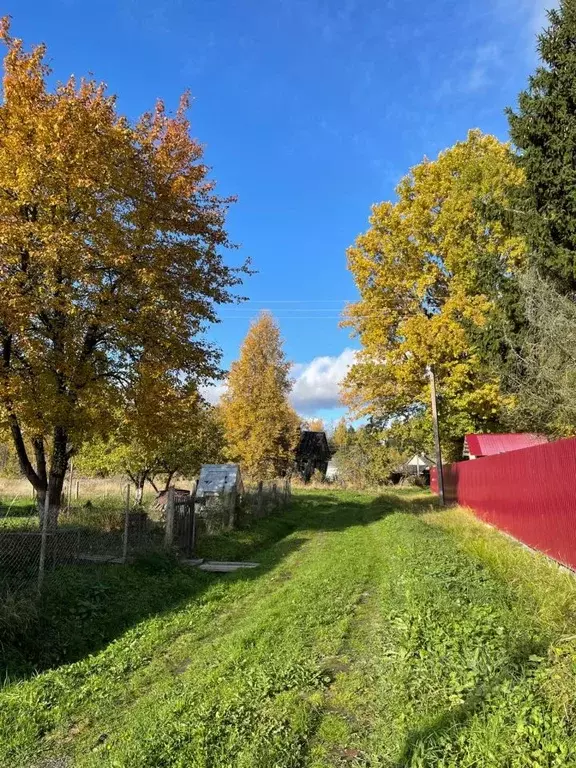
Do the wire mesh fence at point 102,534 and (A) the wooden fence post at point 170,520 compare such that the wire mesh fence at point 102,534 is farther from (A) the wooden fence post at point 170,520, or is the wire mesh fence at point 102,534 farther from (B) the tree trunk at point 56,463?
(B) the tree trunk at point 56,463

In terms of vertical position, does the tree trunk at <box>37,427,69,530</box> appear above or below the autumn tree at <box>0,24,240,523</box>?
below

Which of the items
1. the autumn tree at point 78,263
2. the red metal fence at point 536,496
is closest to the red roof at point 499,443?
the red metal fence at point 536,496

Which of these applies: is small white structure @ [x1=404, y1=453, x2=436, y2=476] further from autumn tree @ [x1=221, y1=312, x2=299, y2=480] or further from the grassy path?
the grassy path

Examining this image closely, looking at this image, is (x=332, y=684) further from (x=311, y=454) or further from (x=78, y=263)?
(x=311, y=454)

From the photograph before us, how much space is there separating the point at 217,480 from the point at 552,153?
16000mm

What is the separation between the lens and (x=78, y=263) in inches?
464

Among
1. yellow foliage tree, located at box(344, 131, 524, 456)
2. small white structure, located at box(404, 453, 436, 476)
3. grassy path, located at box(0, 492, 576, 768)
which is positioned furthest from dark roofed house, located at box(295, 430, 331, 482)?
grassy path, located at box(0, 492, 576, 768)

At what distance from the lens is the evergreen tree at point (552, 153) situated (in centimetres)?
1420

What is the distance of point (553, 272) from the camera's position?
15219 mm

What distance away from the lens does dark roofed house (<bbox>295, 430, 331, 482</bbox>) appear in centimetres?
6334

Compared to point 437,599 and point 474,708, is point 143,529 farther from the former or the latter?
point 474,708

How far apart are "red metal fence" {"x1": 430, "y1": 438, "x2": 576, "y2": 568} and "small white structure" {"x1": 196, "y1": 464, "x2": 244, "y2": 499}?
926cm

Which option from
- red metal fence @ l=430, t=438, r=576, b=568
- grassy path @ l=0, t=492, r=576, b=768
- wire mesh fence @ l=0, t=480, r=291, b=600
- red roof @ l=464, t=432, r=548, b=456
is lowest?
grassy path @ l=0, t=492, r=576, b=768

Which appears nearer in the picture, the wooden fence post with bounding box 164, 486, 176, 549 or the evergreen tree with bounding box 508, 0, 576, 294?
the wooden fence post with bounding box 164, 486, 176, 549
